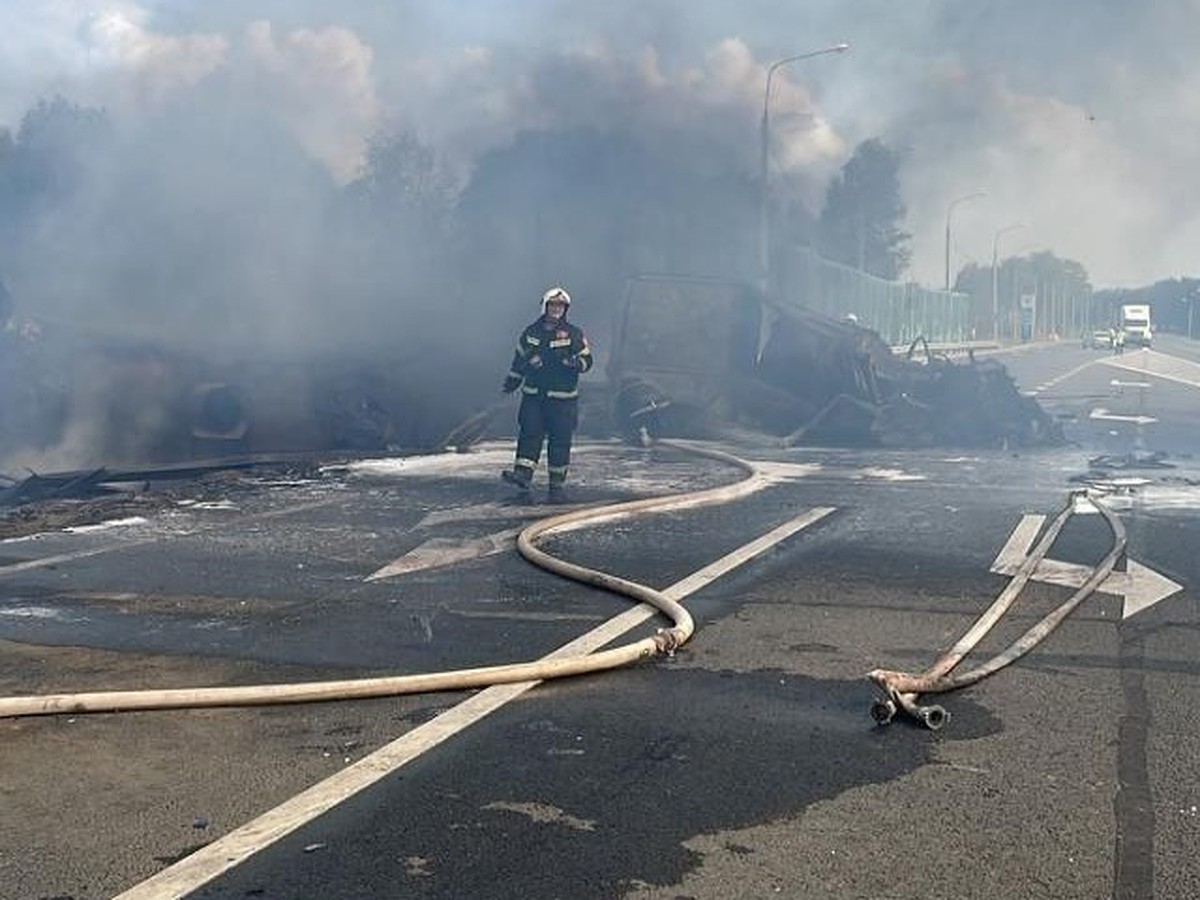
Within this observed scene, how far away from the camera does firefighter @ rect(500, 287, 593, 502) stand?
10.0 m

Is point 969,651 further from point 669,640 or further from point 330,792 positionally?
point 330,792

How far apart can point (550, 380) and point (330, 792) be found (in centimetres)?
680

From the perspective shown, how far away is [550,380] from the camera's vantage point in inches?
395

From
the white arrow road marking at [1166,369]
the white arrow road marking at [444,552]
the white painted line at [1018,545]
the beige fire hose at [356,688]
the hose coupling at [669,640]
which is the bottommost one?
the beige fire hose at [356,688]

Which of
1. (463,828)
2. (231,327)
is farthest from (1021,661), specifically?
(231,327)

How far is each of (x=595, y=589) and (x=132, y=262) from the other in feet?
40.2

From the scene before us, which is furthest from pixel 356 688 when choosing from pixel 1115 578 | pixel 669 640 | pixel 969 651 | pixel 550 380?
pixel 550 380

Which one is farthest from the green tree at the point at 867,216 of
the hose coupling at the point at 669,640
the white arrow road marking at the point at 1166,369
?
the hose coupling at the point at 669,640

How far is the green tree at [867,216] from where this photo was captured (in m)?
40.3

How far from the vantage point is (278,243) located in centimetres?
1853

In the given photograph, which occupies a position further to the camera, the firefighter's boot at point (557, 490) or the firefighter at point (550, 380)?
the firefighter at point (550, 380)

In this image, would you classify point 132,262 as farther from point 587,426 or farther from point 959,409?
point 959,409

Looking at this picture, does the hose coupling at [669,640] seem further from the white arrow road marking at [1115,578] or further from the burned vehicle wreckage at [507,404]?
the burned vehicle wreckage at [507,404]

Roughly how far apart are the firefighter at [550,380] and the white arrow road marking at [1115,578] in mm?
3892
